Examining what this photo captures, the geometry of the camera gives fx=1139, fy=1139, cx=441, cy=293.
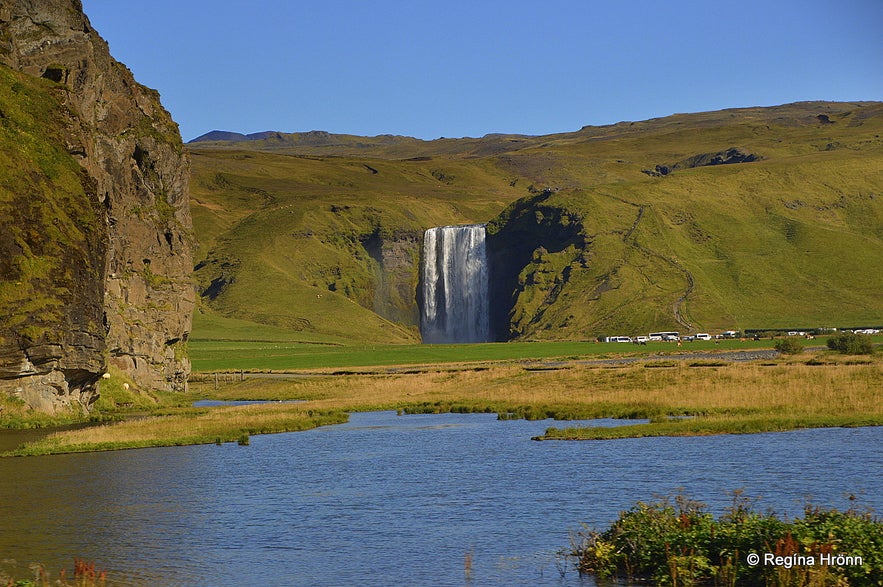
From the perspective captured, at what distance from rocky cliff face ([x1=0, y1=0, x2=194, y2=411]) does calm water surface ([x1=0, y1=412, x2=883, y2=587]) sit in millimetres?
15039

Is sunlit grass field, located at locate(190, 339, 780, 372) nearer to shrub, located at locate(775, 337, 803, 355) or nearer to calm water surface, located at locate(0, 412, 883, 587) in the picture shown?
shrub, located at locate(775, 337, 803, 355)

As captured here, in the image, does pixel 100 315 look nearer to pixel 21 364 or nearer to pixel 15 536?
pixel 21 364

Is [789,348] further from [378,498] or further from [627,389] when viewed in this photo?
[378,498]

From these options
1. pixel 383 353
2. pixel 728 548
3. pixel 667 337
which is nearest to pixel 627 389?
pixel 728 548

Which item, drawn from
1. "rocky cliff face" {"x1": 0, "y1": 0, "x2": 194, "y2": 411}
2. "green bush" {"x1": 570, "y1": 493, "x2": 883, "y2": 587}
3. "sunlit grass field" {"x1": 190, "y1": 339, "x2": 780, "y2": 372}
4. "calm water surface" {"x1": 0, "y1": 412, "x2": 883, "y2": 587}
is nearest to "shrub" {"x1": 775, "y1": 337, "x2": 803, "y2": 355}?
"sunlit grass field" {"x1": 190, "y1": 339, "x2": 780, "y2": 372}

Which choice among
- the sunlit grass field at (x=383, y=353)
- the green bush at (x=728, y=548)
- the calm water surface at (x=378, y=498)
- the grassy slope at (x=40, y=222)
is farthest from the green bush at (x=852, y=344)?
the green bush at (x=728, y=548)

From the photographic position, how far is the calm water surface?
90.0 ft

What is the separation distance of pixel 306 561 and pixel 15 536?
930cm

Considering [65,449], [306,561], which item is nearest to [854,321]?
[65,449]

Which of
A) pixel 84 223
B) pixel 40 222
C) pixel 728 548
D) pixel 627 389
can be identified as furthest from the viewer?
pixel 627 389

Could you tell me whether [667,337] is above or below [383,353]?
above

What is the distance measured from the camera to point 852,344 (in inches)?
4444

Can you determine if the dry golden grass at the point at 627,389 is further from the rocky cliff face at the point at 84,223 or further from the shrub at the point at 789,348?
the shrub at the point at 789,348

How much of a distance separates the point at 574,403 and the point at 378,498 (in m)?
34.1
